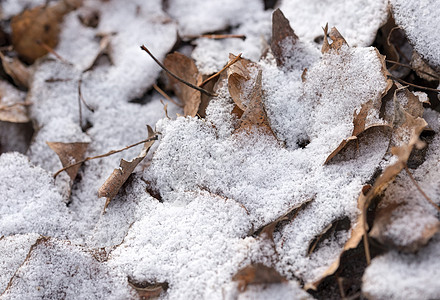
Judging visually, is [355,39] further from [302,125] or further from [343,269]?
[343,269]

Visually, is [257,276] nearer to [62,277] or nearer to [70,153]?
[62,277]

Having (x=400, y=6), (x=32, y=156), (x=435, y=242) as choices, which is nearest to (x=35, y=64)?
(x=32, y=156)

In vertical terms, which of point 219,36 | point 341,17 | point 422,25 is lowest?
point 219,36

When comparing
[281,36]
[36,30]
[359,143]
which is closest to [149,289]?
[359,143]

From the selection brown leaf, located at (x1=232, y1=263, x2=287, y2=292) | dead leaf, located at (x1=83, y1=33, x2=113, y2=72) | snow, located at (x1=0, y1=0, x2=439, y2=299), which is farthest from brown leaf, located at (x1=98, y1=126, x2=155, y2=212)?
dead leaf, located at (x1=83, y1=33, x2=113, y2=72)

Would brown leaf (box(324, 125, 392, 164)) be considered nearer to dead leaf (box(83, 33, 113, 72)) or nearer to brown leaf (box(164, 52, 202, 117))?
brown leaf (box(164, 52, 202, 117))

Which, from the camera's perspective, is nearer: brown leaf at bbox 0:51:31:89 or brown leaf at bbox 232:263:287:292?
brown leaf at bbox 232:263:287:292
